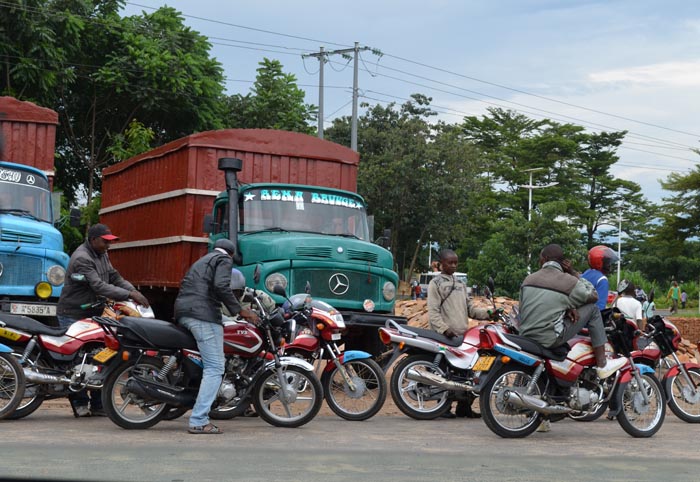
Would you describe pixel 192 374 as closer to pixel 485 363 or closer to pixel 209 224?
pixel 485 363

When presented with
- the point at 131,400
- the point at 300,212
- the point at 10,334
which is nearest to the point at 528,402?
the point at 131,400

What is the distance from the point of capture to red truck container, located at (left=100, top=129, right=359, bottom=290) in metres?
14.5

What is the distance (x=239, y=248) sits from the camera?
1239cm

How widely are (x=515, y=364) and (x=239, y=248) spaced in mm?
4793

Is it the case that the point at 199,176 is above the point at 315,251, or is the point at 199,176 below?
above

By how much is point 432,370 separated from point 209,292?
8.48ft

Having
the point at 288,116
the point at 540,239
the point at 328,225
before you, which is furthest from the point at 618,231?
the point at 328,225

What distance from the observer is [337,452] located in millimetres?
7516

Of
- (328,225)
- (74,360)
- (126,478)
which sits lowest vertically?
(126,478)

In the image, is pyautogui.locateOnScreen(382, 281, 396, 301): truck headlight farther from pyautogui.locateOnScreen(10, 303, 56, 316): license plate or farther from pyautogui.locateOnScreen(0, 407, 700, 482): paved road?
pyautogui.locateOnScreen(10, 303, 56, 316): license plate

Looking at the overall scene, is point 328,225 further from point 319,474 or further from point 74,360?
point 319,474

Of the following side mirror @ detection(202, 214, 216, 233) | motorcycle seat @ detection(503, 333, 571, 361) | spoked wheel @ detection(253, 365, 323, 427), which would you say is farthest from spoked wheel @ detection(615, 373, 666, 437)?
side mirror @ detection(202, 214, 216, 233)

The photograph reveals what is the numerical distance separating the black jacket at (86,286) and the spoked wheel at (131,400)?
3.84 ft

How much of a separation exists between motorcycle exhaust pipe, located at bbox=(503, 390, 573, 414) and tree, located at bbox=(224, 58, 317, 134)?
2647cm
